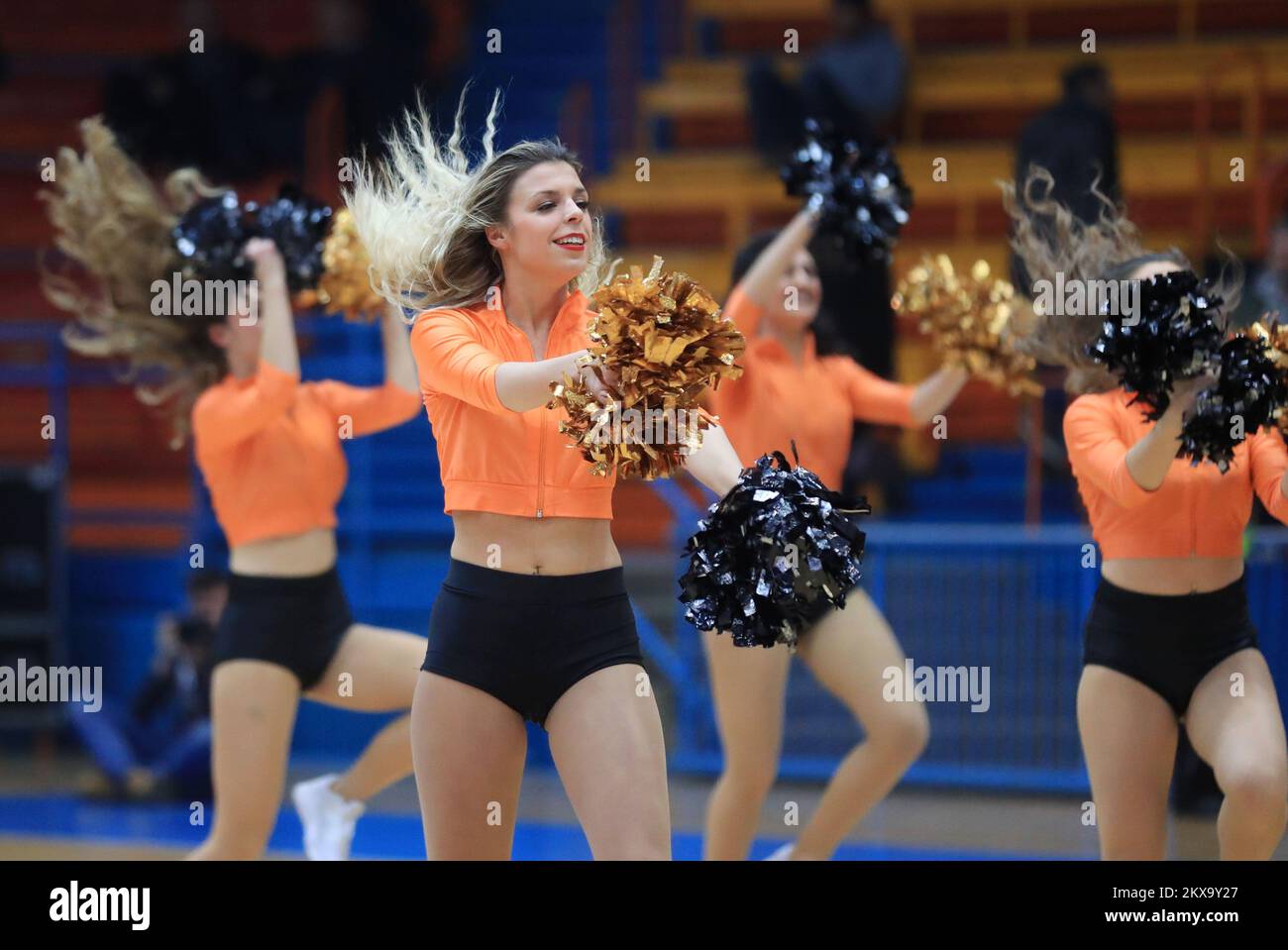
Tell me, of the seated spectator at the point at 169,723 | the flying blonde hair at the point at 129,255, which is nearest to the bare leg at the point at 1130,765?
the flying blonde hair at the point at 129,255

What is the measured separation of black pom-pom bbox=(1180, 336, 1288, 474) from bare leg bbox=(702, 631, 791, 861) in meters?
1.45

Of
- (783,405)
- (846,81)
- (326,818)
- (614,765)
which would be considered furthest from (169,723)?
(614,765)

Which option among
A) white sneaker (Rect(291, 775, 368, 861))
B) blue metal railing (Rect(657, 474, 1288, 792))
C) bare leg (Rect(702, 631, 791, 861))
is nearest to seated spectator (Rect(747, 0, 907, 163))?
blue metal railing (Rect(657, 474, 1288, 792))

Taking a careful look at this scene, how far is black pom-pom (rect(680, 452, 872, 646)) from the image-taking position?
3.27m

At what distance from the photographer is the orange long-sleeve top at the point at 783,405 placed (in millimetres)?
5086

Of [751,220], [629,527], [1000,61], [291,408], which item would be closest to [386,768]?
[291,408]

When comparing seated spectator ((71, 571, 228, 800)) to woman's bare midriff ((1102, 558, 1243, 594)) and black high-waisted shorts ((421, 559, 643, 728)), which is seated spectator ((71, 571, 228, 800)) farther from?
woman's bare midriff ((1102, 558, 1243, 594))

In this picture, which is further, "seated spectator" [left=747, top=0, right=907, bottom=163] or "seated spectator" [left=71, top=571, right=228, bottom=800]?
"seated spectator" [left=747, top=0, right=907, bottom=163]

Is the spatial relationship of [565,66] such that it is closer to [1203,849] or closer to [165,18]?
[165,18]

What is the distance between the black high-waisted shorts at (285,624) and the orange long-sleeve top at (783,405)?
4.08 ft

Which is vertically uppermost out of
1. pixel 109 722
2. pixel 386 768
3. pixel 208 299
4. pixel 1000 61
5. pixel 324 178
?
pixel 1000 61

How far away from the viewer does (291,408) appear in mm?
5090

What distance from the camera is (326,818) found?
5.11m
